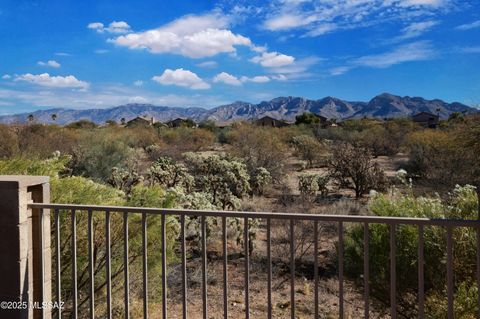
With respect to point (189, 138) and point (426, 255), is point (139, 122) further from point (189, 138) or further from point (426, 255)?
point (426, 255)

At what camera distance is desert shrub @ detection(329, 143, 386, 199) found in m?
16.3

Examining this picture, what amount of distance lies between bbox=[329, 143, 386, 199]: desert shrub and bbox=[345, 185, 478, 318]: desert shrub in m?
9.55

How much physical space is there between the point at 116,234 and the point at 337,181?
13699mm

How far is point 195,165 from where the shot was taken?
48.8ft

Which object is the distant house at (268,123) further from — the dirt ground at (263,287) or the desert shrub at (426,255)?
the desert shrub at (426,255)

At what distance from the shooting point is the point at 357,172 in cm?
1662

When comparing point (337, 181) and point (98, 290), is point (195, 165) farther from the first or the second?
point (98, 290)

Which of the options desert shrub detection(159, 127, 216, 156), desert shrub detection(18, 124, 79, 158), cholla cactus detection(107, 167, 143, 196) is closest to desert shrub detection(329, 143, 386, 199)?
cholla cactus detection(107, 167, 143, 196)

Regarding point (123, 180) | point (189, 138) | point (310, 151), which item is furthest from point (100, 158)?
point (189, 138)

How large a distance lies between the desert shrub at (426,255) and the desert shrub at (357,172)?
955 centimetres

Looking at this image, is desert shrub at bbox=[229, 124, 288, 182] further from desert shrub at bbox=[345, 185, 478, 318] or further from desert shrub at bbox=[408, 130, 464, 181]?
desert shrub at bbox=[345, 185, 478, 318]

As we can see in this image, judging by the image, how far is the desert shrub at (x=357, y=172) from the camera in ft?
53.6

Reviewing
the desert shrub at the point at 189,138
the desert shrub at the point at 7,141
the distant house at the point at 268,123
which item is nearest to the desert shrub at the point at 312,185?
the desert shrub at the point at 7,141

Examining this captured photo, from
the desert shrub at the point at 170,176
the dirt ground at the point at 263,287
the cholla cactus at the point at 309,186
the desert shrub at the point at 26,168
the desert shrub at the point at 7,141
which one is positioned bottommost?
the dirt ground at the point at 263,287
